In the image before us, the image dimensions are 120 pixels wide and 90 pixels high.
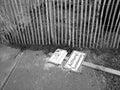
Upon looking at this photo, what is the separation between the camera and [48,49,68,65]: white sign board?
2.68m

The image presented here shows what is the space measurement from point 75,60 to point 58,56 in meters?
0.37

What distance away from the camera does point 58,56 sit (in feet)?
9.12

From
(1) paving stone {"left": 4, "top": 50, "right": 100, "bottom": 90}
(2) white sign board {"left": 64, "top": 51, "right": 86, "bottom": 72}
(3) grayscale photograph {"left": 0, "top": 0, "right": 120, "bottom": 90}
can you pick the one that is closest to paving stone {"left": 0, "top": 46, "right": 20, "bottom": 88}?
(3) grayscale photograph {"left": 0, "top": 0, "right": 120, "bottom": 90}

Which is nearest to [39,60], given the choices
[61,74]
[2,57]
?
[61,74]

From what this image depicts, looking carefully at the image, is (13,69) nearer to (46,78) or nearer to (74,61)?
(46,78)

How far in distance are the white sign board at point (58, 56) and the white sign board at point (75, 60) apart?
0.16 m

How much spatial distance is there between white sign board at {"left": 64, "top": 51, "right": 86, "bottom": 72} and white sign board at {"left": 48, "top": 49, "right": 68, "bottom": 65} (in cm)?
16

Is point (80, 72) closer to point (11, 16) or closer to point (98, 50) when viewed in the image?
point (98, 50)

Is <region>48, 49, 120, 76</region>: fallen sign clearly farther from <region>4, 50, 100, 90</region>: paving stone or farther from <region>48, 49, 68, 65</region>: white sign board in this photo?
<region>4, 50, 100, 90</region>: paving stone

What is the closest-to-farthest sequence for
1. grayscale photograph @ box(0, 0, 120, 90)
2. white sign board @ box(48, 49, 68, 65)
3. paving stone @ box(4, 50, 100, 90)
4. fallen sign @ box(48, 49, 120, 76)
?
1. paving stone @ box(4, 50, 100, 90)
2. grayscale photograph @ box(0, 0, 120, 90)
3. fallen sign @ box(48, 49, 120, 76)
4. white sign board @ box(48, 49, 68, 65)

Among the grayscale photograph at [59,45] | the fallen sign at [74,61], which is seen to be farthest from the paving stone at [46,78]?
the fallen sign at [74,61]

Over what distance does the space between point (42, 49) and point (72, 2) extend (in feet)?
4.03

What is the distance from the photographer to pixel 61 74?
246 centimetres

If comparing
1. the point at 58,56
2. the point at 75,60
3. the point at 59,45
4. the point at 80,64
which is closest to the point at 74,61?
the point at 75,60
